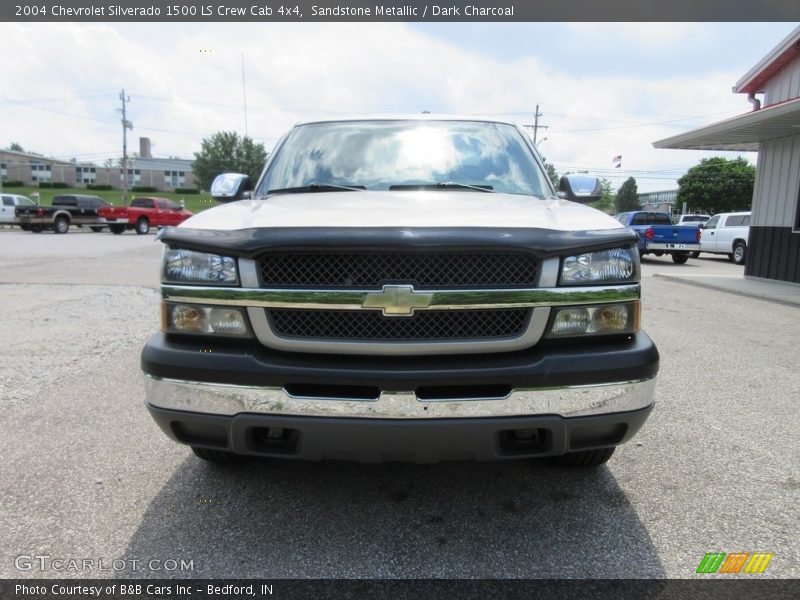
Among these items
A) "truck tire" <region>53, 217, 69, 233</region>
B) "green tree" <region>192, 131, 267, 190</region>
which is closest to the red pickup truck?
"truck tire" <region>53, 217, 69, 233</region>

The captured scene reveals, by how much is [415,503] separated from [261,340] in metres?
1.10

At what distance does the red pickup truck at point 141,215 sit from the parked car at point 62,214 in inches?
23.8

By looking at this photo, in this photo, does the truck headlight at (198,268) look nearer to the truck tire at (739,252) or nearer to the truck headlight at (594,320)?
the truck headlight at (594,320)

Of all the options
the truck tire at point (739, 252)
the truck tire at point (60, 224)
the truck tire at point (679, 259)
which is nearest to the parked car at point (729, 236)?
the truck tire at point (739, 252)

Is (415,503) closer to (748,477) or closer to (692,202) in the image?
(748,477)

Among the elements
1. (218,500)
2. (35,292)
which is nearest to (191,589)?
(218,500)

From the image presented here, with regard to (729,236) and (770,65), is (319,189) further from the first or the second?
(729,236)

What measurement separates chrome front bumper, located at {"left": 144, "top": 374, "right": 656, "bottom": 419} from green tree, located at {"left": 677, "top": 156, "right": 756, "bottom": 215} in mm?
75719

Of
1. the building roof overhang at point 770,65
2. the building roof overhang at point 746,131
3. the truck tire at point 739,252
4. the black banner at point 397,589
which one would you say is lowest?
the black banner at point 397,589

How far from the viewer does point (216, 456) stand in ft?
9.15

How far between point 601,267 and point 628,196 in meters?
120

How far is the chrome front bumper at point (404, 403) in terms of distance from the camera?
201cm

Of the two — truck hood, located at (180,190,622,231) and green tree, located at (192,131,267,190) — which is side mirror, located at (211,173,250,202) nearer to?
truck hood, located at (180,190,622,231)

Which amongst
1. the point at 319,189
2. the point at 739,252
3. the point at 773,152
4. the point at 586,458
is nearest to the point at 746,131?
the point at 773,152
